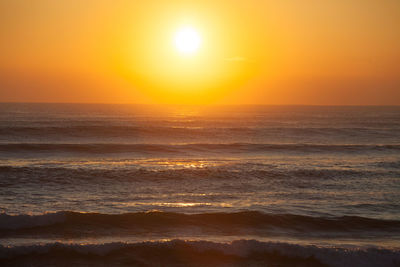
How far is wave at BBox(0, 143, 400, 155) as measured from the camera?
95.8 feet

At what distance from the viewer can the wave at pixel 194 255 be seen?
927cm

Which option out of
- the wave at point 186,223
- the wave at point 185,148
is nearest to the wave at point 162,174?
the wave at point 186,223

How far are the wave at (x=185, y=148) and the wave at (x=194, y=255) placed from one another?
64.0ft

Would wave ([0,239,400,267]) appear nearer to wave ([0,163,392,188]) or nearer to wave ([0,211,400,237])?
wave ([0,211,400,237])

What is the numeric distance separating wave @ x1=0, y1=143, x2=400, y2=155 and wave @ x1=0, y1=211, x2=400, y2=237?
1690 centimetres

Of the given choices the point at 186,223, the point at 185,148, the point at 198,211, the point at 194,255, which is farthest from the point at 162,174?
the point at 185,148

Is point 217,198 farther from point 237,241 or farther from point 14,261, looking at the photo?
point 14,261

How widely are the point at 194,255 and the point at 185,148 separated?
2240 cm

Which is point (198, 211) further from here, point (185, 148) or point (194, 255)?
point (185, 148)

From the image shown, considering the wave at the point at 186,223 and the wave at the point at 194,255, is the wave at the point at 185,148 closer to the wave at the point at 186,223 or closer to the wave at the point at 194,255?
the wave at the point at 186,223

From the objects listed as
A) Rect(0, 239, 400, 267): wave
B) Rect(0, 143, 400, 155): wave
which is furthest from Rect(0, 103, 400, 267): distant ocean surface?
Rect(0, 143, 400, 155): wave

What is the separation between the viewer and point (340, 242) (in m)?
10.8

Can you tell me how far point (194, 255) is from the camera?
966 cm

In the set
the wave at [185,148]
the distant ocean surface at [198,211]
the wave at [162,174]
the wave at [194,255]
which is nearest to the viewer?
the wave at [194,255]
